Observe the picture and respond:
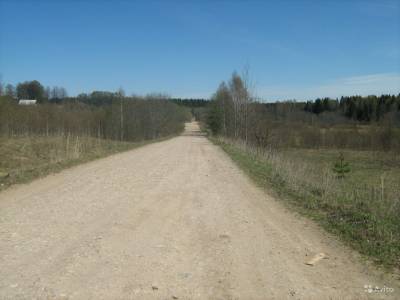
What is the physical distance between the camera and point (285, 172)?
41.3 feet

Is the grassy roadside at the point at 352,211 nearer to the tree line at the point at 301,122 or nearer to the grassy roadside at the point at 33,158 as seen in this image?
the grassy roadside at the point at 33,158

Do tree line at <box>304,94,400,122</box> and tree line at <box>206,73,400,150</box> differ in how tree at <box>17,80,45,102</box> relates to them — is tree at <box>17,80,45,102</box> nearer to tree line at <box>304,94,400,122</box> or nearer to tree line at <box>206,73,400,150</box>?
tree line at <box>206,73,400,150</box>

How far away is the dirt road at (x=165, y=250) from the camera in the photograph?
4.04m

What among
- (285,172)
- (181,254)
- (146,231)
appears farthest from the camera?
(285,172)

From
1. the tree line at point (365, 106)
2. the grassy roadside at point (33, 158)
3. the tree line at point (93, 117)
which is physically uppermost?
the tree line at point (365, 106)

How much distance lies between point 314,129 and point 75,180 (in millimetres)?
49312

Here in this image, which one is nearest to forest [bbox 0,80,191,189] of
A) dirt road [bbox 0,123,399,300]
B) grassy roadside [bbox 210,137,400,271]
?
dirt road [bbox 0,123,399,300]

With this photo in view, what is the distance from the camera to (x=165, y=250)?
5.29 meters

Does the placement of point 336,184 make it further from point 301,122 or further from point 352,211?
point 301,122

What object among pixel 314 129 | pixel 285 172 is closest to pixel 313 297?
pixel 285 172

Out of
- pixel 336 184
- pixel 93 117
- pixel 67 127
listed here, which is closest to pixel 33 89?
pixel 93 117

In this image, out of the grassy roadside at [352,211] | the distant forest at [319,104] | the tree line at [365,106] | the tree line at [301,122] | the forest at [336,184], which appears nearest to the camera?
the grassy roadside at [352,211]

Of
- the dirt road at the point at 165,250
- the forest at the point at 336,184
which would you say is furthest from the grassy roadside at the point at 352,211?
the dirt road at the point at 165,250

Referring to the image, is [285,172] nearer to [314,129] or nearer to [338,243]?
[338,243]
